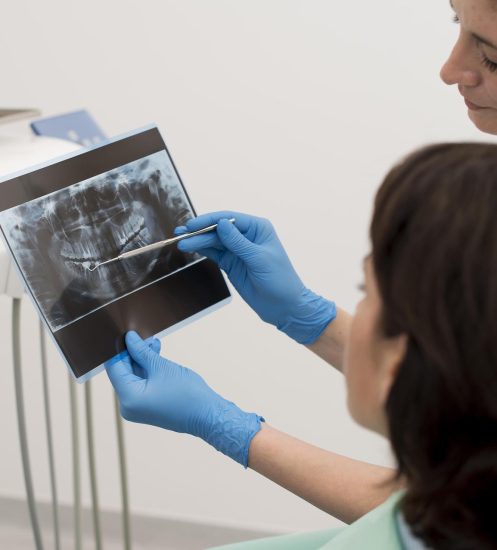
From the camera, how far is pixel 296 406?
2.18 metres

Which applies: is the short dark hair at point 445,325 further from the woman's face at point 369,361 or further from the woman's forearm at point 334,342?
the woman's forearm at point 334,342

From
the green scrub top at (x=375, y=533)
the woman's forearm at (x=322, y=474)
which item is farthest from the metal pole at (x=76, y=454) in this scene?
the green scrub top at (x=375, y=533)

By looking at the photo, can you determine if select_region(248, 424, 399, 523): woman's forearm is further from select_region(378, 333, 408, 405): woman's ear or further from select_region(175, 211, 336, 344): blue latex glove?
select_region(378, 333, 408, 405): woman's ear

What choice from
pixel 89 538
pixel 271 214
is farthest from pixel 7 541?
pixel 271 214

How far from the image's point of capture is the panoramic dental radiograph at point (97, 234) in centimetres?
116

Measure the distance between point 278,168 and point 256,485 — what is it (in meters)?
0.80

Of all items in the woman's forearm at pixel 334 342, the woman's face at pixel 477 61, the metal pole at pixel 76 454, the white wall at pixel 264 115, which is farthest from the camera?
the white wall at pixel 264 115

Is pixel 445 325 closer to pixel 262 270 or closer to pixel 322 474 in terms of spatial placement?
pixel 322 474

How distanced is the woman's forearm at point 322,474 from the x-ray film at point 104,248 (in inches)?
8.9

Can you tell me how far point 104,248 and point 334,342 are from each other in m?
0.41

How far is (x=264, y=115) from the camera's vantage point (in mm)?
2041

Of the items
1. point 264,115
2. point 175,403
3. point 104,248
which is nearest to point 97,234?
point 104,248

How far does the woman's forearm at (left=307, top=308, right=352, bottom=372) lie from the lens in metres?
1.43

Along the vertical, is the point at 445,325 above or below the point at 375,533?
above
